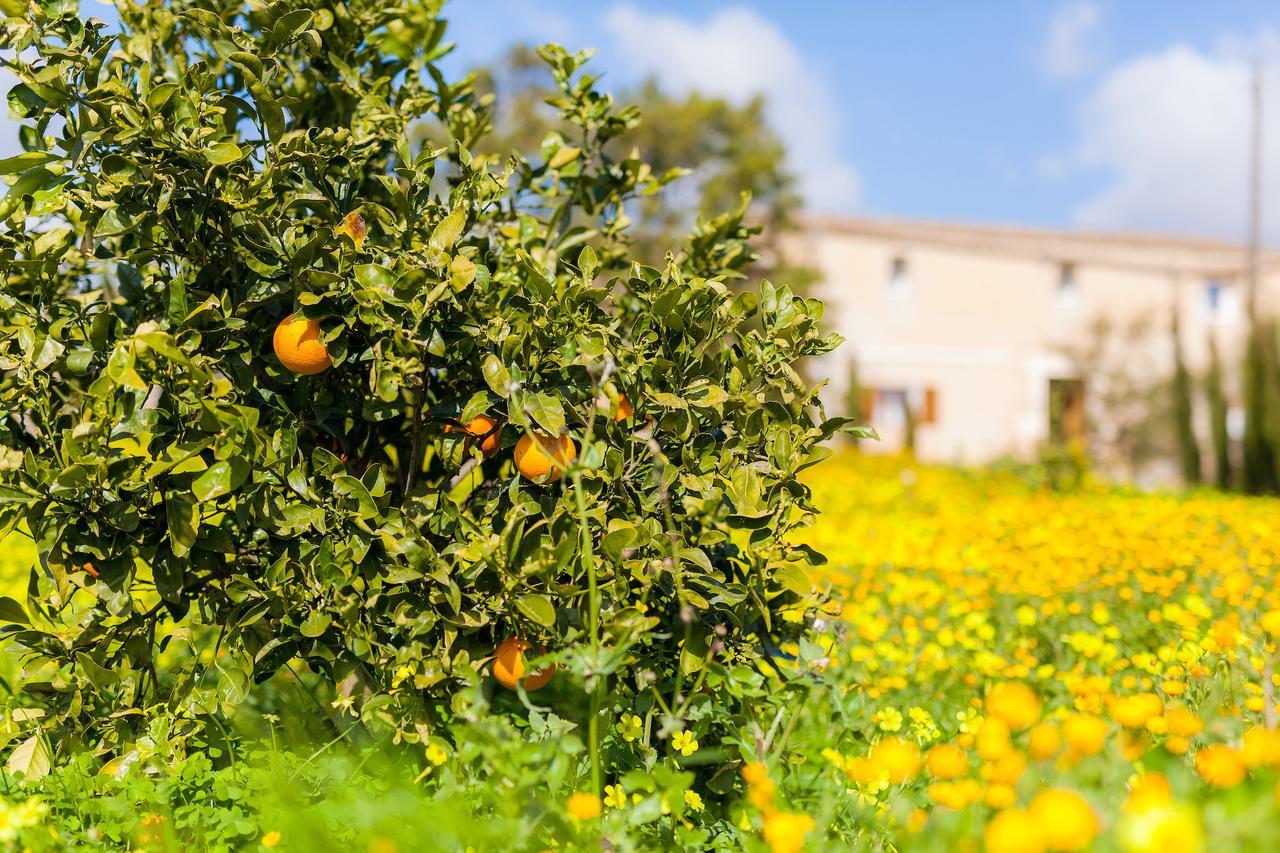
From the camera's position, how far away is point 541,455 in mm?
1938

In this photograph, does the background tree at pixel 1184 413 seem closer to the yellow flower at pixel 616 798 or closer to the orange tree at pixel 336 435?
the orange tree at pixel 336 435

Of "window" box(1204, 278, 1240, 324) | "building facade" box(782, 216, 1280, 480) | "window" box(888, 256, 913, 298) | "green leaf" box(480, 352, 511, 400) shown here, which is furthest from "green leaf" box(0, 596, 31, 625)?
"window" box(1204, 278, 1240, 324)

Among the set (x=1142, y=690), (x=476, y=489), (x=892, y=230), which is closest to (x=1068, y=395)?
(x=892, y=230)

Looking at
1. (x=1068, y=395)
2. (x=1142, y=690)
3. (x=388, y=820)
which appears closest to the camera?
(x=388, y=820)

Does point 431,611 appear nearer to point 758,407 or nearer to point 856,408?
point 758,407

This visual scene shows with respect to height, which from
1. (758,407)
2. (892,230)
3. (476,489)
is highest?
(892,230)

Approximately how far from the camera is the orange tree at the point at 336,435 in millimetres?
1862

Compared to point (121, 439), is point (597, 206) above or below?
above

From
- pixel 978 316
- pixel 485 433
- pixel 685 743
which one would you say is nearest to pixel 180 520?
pixel 485 433

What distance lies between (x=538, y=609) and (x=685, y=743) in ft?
1.39

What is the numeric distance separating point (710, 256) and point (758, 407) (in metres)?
0.77

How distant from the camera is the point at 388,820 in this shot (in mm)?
1567

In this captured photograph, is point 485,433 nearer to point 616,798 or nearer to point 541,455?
point 541,455

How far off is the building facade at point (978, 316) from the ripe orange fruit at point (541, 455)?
1880 centimetres
